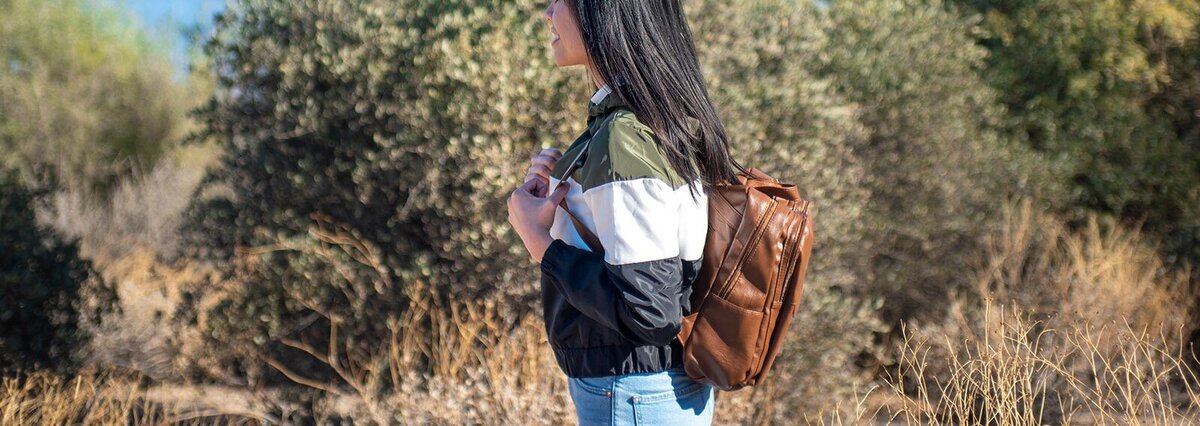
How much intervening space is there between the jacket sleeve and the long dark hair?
0.32 ft

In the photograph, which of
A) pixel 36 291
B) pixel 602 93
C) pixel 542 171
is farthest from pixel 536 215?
pixel 36 291

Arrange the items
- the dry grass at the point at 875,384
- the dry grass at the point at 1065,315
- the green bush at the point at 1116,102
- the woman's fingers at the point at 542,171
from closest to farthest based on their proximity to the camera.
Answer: the woman's fingers at the point at 542,171 → the dry grass at the point at 875,384 → the dry grass at the point at 1065,315 → the green bush at the point at 1116,102

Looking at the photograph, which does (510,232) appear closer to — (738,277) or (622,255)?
(738,277)

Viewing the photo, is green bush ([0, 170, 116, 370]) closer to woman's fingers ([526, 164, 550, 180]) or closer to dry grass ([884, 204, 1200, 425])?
woman's fingers ([526, 164, 550, 180])

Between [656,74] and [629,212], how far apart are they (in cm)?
30

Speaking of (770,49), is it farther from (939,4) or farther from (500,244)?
(939,4)

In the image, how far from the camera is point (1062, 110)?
24.2 feet

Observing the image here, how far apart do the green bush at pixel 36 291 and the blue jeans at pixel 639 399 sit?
343 centimetres

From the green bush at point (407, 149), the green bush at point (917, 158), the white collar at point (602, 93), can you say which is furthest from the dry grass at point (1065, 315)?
the white collar at point (602, 93)

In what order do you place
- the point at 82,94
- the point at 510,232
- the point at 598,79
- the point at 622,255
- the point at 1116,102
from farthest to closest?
the point at 82,94 < the point at 1116,102 < the point at 510,232 < the point at 598,79 < the point at 622,255

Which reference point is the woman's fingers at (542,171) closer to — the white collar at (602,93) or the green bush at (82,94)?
the white collar at (602,93)

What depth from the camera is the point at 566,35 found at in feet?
6.23

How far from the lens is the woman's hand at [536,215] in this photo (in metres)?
1.84

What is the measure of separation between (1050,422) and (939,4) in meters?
3.59
